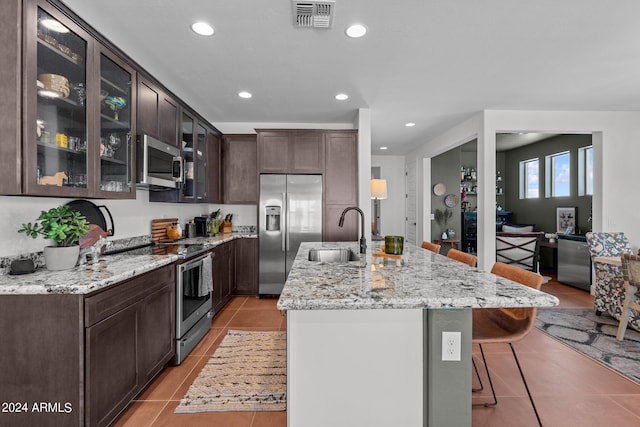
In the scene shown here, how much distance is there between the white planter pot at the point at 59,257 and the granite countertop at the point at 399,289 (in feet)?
4.56

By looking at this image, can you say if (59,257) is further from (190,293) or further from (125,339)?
(190,293)

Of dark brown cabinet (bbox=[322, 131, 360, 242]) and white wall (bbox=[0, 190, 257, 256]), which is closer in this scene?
white wall (bbox=[0, 190, 257, 256])

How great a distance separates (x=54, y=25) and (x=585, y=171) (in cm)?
755

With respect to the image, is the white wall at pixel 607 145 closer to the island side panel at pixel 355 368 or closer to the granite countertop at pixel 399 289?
the granite countertop at pixel 399 289

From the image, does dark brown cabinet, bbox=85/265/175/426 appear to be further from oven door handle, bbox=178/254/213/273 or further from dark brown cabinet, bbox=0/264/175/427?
oven door handle, bbox=178/254/213/273

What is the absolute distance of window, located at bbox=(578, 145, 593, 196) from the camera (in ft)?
18.0

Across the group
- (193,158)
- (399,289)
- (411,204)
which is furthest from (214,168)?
(411,204)

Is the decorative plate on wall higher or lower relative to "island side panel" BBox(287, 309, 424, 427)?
higher

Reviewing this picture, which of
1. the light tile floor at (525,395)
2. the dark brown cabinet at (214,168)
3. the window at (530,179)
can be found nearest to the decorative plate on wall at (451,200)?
the window at (530,179)

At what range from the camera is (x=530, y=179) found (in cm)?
725

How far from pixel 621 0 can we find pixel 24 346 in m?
4.04

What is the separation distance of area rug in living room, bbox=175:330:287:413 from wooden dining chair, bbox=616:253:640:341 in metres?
3.24

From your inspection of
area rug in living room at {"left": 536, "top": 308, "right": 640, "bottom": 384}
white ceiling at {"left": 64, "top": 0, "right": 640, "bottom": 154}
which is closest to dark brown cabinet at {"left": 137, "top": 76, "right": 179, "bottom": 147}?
white ceiling at {"left": 64, "top": 0, "right": 640, "bottom": 154}

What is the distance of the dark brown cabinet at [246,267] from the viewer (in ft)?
14.4
